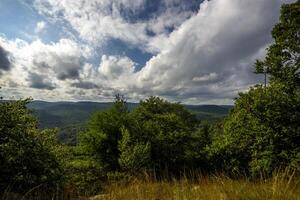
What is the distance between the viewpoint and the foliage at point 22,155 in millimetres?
8734

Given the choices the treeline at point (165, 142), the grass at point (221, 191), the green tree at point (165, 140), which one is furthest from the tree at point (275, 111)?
the grass at point (221, 191)

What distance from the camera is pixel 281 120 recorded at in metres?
17.8

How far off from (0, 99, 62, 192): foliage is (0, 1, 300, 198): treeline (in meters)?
0.03

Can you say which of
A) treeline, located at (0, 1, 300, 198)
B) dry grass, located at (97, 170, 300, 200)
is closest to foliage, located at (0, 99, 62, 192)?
treeline, located at (0, 1, 300, 198)

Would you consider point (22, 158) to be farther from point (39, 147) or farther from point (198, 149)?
point (198, 149)

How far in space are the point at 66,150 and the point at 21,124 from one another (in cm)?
264

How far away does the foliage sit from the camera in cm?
873

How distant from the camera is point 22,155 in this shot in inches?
351

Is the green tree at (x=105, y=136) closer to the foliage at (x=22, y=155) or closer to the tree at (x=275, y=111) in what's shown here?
the tree at (x=275, y=111)

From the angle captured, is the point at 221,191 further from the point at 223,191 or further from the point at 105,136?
the point at 105,136

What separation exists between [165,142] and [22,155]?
20.4 meters

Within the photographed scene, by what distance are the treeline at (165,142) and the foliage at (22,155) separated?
27 mm

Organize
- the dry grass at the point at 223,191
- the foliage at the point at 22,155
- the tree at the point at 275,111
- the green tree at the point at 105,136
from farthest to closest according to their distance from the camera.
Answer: the green tree at the point at 105,136 → the tree at the point at 275,111 → the foliage at the point at 22,155 → the dry grass at the point at 223,191

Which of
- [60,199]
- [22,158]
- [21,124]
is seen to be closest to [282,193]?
[60,199]
